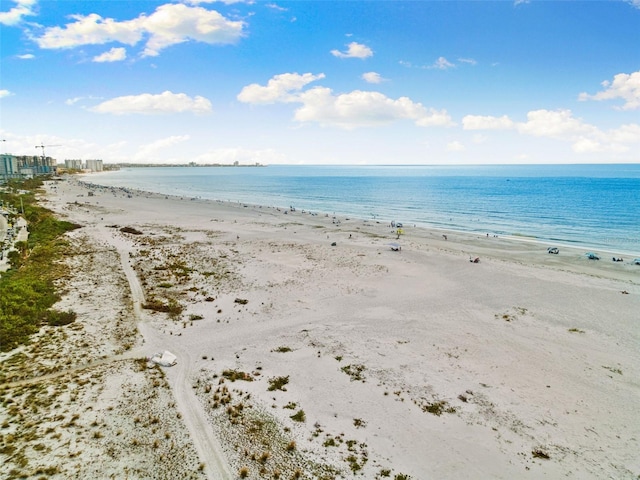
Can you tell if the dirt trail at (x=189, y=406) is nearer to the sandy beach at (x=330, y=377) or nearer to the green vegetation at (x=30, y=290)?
the sandy beach at (x=330, y=377)

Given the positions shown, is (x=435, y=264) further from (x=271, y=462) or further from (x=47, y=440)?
(x=47, y=440)

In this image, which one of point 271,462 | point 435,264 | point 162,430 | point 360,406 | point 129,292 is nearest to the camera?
point 271,462

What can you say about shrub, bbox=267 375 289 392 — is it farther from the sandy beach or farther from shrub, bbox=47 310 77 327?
shrub, bbox=47 310 77 327

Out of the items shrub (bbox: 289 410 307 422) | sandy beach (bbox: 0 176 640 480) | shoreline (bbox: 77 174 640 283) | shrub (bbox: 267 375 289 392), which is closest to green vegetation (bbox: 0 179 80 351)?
sandy beach (bbox: 0 176 640 480)

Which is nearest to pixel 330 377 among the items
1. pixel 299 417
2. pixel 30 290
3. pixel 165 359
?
pixel 299 417

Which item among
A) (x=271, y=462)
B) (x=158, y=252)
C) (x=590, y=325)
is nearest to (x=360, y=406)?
(x=271, y=462)

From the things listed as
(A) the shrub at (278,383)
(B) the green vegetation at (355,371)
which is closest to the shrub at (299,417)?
(A) the shrub at (278,383)

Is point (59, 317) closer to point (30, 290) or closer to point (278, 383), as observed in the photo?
point (30, 290)
